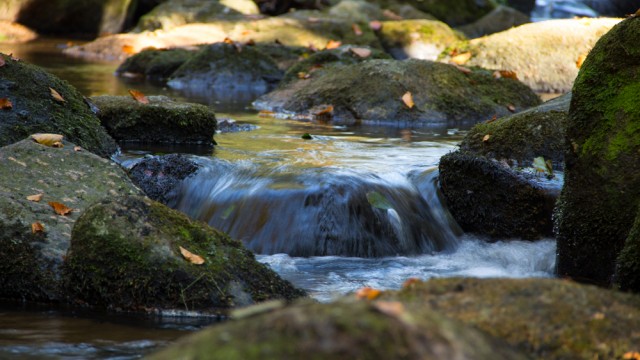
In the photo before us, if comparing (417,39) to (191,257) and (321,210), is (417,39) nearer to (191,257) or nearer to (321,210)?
(321,210)

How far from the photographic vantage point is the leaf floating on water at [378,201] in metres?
6.26

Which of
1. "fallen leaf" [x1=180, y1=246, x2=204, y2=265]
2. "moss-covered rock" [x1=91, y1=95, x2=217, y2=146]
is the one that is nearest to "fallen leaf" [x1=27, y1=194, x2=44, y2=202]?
"fallen leaf" [x1=180, y1=246, x2=204, y2=265]

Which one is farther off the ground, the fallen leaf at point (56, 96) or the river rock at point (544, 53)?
the river rock at point (544, 53)

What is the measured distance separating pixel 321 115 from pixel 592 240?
6.24 m

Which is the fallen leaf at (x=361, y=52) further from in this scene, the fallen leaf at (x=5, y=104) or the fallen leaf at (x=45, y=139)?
the fallen leaf at (x=45, y=139)

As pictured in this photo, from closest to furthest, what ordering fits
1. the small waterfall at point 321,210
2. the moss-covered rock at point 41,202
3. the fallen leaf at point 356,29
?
the moss-covered rock at point 41,202 → the small waterfall at point 321,210 → the fallen leaf at point 356,29


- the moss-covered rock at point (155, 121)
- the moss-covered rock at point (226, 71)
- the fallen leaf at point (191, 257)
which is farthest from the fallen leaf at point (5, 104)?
the moss-covered rock at point (226, 71)

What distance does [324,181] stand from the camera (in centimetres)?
635

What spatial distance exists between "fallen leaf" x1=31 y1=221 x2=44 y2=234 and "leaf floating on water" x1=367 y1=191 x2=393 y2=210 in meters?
2.58

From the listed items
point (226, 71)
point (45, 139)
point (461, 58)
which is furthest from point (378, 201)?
point (461, 58)

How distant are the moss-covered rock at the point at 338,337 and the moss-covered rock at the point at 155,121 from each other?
20.8ft

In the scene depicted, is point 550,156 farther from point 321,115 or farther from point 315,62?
point 315,62

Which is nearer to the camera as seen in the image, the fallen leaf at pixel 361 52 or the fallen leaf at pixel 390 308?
the fallen leaf at pixel 390 308

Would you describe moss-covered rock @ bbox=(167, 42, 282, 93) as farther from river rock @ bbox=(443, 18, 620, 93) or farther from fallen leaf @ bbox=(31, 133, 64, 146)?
fallen leaf @ bbox=(31, 133, 64, 146)
